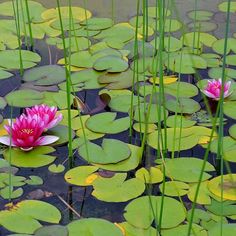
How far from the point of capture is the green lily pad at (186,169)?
1.56 m

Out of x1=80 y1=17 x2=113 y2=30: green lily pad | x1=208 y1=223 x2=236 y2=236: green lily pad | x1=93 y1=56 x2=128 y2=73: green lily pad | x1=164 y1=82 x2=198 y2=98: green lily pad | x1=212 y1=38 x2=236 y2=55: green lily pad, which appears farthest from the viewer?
x1=80 y1=17 x2=113 y2=30: green lily pad

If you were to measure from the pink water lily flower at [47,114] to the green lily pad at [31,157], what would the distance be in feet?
0.20

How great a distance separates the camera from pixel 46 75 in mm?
Answer: 1993

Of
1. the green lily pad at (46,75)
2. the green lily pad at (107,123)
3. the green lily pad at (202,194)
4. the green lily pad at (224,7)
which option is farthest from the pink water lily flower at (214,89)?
the green lily pad at (224,7)

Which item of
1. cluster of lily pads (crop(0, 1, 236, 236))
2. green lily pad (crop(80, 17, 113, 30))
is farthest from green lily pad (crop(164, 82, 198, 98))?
green lily pad (crop(80, 17, 113, 30))

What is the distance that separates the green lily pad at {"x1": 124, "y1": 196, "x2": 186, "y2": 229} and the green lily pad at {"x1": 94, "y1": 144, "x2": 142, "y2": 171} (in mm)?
134

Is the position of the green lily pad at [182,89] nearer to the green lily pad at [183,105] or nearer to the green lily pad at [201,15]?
the green lily pad at [183,105]

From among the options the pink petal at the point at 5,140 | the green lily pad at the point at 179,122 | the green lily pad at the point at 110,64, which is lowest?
the green lily pad at the point at 179,122

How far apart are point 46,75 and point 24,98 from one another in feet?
0.49

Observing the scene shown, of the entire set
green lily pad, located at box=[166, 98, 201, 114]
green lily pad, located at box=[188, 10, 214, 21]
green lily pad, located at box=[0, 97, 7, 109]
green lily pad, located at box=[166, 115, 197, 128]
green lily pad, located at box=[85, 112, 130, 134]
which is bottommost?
green lily pad, located at box=[166, 115, 197, 128]

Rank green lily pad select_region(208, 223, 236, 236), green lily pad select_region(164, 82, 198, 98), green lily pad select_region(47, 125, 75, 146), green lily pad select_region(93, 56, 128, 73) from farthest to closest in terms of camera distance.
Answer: green lily pad select_region(93, 56, 128, 73)
green lily pad select_region(164, 82, 198, 98)
green lily pad select_region(47, 125, 75, 146)
green lily pad select_region(208, 223, 236, 236)

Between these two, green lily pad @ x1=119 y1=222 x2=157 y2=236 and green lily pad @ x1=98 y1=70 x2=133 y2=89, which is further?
green lily pad @ x1=98 y1=70 x2=133 y2=89

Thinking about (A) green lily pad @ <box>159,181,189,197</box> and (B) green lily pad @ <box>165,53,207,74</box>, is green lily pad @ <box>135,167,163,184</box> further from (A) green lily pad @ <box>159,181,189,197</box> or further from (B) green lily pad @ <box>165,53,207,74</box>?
(B) green lily pad @ <box>165,53,207,74</box>

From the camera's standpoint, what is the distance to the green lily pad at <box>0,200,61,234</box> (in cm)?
140
